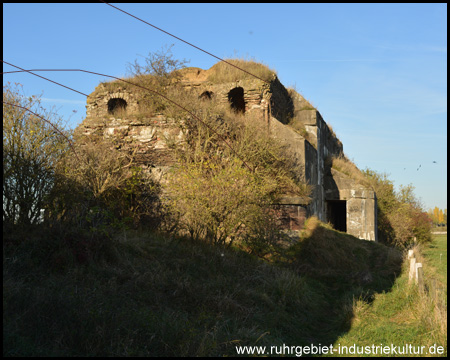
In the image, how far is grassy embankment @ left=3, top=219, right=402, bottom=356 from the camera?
465 centimetres

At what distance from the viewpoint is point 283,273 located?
28.1 ft

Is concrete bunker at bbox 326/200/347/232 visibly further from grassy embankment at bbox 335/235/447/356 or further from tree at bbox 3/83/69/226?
tree at bbox 3/83/69/226

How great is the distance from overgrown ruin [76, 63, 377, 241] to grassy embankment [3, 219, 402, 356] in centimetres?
380

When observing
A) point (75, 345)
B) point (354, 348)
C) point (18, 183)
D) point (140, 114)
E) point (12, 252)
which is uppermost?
point (140, 114)

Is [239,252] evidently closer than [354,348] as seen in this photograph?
No

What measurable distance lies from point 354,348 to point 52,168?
6.37 m

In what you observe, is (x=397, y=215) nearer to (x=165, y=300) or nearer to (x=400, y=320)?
(x=400, y=320)

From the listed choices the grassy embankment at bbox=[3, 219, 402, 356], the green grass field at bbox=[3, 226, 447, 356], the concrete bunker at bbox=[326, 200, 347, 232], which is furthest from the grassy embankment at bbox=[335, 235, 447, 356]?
the concrete bunker at bbox=[326, 200, 347, 232]

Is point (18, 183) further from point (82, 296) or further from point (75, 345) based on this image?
point (75, 345)

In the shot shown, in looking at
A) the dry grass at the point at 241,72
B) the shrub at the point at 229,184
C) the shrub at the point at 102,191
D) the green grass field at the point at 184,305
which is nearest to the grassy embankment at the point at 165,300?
the green grass field at the point at 184,305

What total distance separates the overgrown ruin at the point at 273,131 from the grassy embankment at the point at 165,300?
3.80 m

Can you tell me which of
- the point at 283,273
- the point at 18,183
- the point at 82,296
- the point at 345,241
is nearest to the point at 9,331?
the point at 82,296

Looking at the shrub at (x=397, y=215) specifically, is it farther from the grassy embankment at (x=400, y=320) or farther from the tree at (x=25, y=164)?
the tree at (x=25, y=164)

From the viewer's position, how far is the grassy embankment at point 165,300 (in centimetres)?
465
